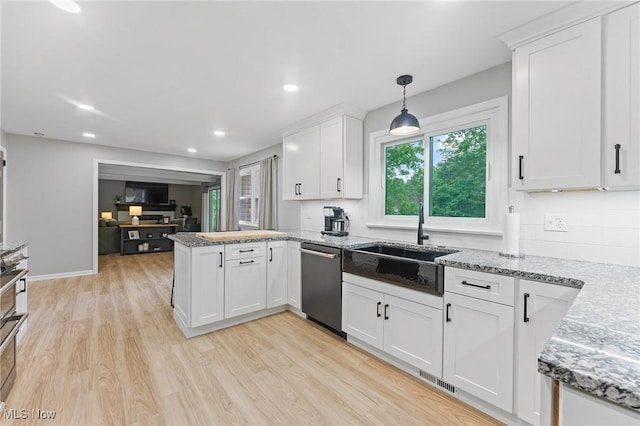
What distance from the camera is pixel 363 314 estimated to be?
2.38 metres

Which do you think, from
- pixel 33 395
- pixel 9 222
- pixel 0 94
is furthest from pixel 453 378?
pixel 9 222

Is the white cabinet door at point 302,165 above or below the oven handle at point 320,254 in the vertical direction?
above

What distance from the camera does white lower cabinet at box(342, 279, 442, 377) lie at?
191cm

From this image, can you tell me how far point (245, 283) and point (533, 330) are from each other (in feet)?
8.03

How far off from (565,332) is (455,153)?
6.92 feet

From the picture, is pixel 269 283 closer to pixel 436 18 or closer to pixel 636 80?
pixel 436 18

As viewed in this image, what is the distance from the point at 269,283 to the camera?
3.16m

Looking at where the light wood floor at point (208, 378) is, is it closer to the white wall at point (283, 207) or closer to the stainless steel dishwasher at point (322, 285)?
the stainless steel dishwasher at point (322, 285)

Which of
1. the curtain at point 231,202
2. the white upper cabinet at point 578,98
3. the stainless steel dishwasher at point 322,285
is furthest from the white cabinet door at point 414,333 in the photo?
the curtain at point 231,202

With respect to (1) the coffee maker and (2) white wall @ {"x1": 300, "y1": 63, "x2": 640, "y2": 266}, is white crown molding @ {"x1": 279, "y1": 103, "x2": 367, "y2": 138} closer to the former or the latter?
(2) white wall @ {"x1": 300, "y1": 63, "x2": 640, "y2": 266}

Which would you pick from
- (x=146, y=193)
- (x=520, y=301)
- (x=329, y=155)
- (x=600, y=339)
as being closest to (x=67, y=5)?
(x=329, y=155)

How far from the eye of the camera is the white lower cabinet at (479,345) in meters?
1.59

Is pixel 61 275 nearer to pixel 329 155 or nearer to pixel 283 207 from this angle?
pixel 283 207

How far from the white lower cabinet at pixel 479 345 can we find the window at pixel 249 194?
4.27m
